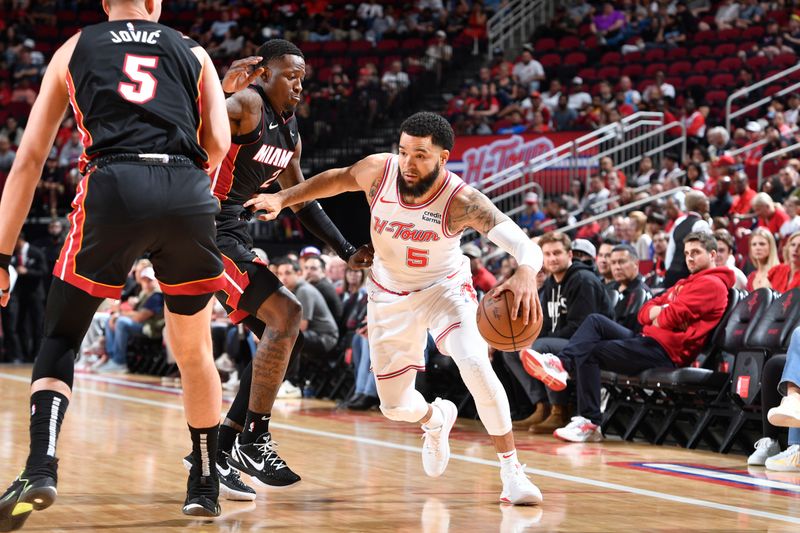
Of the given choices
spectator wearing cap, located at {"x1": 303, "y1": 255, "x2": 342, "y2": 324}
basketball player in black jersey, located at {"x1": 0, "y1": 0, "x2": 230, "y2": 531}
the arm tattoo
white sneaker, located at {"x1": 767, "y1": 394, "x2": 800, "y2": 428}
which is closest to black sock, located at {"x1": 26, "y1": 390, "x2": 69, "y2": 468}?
basketball player in black jersey, located at {"x1": 0, "y1": 0, "x2": 230, "y2": 531}

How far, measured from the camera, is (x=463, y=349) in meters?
4.90

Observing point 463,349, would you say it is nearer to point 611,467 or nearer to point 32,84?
point 611,467

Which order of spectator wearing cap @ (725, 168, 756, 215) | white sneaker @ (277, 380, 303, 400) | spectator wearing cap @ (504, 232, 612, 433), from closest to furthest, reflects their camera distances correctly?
spectator wearing cap @ (504, 232, 612, 433), white sneaker @ (277, 380, 303, 400), spectator wearing cap @ (725, 168, 756, 215)

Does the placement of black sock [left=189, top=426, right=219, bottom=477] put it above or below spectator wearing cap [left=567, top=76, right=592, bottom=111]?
below

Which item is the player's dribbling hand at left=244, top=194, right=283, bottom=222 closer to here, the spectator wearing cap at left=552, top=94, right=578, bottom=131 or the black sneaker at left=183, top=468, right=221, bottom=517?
the black sneaker at left=183, top=468, right=221, bottom=517

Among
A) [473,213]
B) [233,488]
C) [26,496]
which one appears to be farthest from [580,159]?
[26,496]

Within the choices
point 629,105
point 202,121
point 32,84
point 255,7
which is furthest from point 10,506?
point 255,7

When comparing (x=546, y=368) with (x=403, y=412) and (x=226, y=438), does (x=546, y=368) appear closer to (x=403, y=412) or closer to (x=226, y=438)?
(x=403, y=412)

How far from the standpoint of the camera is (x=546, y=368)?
24.2 feet

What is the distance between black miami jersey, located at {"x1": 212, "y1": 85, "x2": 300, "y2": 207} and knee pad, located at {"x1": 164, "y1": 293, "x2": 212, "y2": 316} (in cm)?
136

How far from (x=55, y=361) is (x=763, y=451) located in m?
4.39

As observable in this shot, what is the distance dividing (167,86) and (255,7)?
2127 centimetres

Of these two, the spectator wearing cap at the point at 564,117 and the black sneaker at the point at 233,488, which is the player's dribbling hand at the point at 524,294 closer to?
the black sneaker at the point at 233,488

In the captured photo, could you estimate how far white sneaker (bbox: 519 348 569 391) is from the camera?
739 cm
